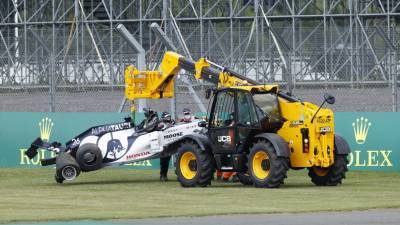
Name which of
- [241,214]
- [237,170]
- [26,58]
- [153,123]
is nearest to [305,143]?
[237,170]

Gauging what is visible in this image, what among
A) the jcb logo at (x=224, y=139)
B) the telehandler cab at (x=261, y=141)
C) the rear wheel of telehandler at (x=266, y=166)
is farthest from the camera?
the jcb logo at (x=224, y=139)

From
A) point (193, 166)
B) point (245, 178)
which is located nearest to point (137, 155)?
point (193, 166)

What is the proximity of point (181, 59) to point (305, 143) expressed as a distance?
4105mm

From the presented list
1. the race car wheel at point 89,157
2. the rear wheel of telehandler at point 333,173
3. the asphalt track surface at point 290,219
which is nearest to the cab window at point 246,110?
the rear wheel of telehandler at point 333,173

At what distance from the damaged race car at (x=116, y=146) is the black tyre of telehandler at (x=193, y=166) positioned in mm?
1040

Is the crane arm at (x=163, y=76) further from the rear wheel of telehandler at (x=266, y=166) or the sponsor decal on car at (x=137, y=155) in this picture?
the rear wheel of telehandler at (x=266, y=166)

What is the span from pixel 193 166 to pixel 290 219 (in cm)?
650

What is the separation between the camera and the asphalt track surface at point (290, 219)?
47.0 feet

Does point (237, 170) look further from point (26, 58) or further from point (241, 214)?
point (26, 58)

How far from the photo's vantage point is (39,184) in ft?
72.8

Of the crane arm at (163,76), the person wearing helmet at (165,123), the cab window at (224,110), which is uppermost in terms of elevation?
the crane arm at (163,76)

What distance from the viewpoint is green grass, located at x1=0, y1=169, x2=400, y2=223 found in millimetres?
15922

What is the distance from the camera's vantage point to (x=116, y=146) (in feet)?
74.2

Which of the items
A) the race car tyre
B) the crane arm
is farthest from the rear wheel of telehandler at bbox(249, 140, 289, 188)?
the race car tyre
